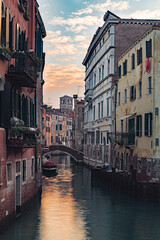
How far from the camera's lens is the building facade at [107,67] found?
124 ft

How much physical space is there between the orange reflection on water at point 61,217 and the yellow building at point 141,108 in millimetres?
5112

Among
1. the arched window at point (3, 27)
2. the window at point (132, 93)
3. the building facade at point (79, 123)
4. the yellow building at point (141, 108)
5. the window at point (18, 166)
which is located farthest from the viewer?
the building facade at point (79, 123)

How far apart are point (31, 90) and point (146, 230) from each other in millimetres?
9204

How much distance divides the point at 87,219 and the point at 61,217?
52.1 inches

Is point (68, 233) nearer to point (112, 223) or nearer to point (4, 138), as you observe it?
point (112, 223)

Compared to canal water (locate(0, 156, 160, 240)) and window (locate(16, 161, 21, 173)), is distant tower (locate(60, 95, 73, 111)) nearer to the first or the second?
canal water (locate(0, 156, 160, 240))

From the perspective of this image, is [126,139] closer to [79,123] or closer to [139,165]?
[139,165]

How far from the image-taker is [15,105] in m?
17.7

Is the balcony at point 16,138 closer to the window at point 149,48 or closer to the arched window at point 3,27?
the arched window at point 3,27

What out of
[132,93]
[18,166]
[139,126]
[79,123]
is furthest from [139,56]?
[79,123]

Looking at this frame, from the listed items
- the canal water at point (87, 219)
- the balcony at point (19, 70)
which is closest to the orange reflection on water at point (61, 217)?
the canal water at point (87, 219)

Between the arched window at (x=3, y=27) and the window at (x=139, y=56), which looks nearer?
the arched window at (x=3, y=27)

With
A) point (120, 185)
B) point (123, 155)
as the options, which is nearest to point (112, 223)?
point (120, 185)

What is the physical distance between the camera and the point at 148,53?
83.0ft
